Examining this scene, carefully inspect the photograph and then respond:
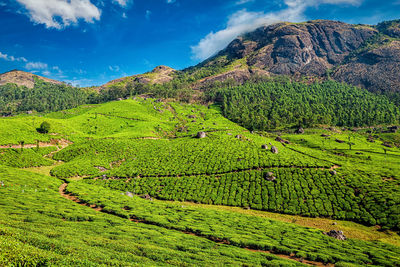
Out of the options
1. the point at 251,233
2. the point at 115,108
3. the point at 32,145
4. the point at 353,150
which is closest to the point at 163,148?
the point at 32,145

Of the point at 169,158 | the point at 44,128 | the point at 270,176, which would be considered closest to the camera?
the point at 270,176

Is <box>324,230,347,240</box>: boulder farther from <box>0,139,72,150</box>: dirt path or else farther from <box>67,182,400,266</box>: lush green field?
<box>0,139,72,150</box>: dirt path

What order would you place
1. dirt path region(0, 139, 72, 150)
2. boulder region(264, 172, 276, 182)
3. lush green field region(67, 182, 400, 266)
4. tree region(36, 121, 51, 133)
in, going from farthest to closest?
tree region(36, 121, 51, 133) → dirt path region(0, 139, 72, 150) → boulder region(264, 172, 276, 182) → lush green field region(67, 182, 400, 266)

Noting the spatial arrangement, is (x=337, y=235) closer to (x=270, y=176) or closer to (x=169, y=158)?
(x=270, y=176)

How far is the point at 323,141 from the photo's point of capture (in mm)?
155875

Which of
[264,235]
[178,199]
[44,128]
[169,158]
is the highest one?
[44,128]

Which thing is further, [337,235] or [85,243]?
[337,235]

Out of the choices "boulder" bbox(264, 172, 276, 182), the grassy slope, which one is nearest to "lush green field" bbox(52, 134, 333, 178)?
"boulder" bbox(264, 172, 276, 182)

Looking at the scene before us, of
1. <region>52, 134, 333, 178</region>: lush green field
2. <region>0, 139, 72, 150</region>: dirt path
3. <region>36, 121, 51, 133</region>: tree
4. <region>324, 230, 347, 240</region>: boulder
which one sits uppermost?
<region>36, 121, 51, 133</region>: tree

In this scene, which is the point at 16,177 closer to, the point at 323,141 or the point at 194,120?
the point at 194,120

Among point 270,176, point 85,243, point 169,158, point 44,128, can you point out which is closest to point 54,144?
point 44,128

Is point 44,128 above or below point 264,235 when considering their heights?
above

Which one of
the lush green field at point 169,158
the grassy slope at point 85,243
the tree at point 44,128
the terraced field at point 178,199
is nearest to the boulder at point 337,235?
the terraced field at point 178,199

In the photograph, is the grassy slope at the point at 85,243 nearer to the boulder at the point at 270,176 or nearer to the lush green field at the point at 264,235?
the lush green field at the point at 264,235
